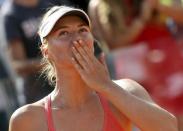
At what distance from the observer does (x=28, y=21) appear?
7.02m

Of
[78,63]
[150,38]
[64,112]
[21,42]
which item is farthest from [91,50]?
[150,38]

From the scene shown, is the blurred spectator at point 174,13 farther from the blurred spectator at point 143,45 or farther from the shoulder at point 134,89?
the shoulder at point 134,89

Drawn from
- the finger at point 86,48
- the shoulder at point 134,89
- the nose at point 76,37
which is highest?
the nose at point 76,37

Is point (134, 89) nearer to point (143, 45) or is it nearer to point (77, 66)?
point (77, 66)

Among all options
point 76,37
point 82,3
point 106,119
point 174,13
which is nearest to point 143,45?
point 174,13

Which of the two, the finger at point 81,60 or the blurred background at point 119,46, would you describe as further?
the blurred background at point 119,46

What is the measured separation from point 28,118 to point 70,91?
0.29m

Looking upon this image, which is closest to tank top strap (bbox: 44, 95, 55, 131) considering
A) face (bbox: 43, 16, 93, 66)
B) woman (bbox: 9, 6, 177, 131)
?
woman (bbox: 9, 6, 177, 131)

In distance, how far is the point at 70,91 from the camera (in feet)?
15.1

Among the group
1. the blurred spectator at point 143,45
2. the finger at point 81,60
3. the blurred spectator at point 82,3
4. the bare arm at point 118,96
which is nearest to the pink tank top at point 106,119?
the bare arm at point 118,96

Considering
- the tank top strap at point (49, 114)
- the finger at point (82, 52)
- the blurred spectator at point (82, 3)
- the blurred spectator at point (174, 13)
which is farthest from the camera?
the blurred spectator at point (82, 3)

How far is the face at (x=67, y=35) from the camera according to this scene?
4418mm

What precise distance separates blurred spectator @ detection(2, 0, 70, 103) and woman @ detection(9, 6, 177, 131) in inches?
84.5

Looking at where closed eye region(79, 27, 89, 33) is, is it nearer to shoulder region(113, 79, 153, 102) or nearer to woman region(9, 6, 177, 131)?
woman region(9, 6, 177, 131)
